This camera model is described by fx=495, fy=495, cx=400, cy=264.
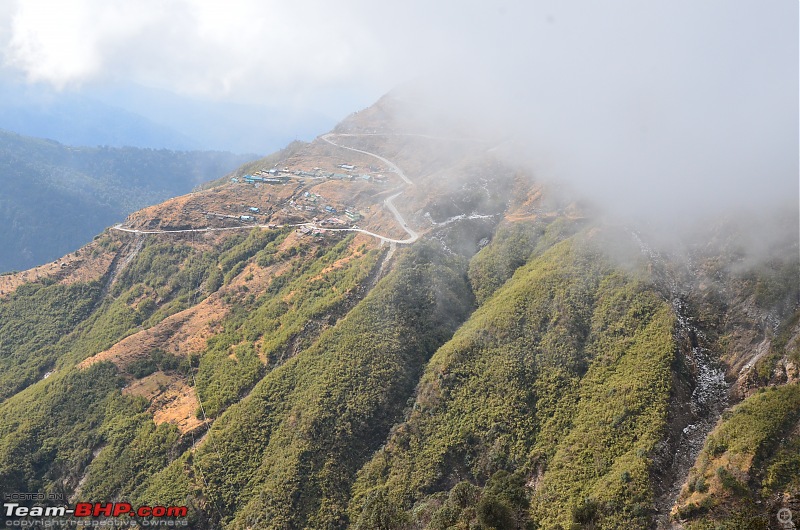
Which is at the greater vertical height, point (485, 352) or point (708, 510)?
point (485, 352)

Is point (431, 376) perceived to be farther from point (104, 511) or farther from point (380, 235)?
point (104, 511)

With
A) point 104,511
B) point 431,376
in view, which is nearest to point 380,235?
point 431,376

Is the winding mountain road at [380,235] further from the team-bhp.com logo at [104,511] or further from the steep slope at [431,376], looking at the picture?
the team-bhp.com logo at [104,511]

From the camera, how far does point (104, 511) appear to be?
72.8m

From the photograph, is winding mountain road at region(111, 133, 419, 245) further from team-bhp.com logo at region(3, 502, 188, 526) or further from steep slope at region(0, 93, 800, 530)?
team-bhp.com logo at region(3, 502, 188, 526)

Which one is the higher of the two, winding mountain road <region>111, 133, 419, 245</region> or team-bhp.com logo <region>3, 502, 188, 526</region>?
winding mountain road <region>111, 133, 419, 245</region>

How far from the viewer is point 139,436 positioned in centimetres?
8050

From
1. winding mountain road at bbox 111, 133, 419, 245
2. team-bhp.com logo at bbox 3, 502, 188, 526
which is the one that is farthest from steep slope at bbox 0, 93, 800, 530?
team-bhp.com logo at bbox 3, 502, 188, 526

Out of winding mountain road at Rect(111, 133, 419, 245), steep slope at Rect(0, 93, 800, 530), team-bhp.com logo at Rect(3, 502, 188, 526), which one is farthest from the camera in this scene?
winding mountain road at Rect(111, 133, 419, 245)

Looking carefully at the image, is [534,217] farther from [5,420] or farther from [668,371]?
[5,420]

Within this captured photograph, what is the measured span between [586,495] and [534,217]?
6127cm

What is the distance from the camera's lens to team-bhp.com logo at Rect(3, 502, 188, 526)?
222 feet

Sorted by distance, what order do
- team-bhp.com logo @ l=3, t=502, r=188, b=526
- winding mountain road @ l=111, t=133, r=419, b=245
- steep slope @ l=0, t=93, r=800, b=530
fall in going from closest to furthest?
steep slope @ l=0, t=93, r=800, b=530
team-bhp.com logo @ l=3, t=502, r=188, b=526
winding mountain road @ l=111, t=133, r=419, b=245

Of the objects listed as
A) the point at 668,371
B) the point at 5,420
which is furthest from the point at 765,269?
the point at 5,420
